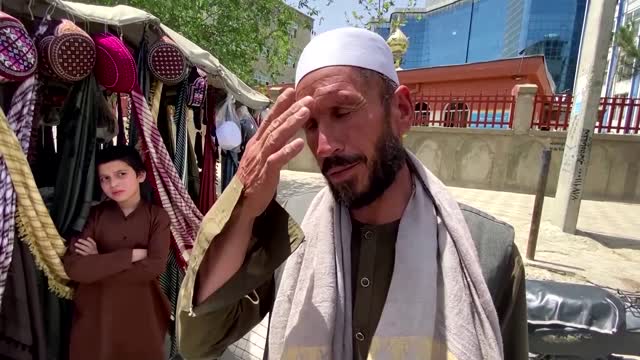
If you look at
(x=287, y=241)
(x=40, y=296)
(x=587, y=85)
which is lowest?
(x=40, y=296)

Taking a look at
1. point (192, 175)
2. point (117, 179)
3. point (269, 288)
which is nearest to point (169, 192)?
point (117, 179)

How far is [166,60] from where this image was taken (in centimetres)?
224

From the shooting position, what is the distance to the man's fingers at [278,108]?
2.82 ft

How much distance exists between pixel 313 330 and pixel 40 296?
5.73 ft

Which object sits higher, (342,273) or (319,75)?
(319,75)

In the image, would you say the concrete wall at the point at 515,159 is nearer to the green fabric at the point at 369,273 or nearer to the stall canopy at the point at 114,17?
the stall canopy at the point at 114,17

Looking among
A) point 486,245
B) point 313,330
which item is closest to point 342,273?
point 313,330

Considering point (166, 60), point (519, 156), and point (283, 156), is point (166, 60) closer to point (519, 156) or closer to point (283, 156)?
point (283, 156)

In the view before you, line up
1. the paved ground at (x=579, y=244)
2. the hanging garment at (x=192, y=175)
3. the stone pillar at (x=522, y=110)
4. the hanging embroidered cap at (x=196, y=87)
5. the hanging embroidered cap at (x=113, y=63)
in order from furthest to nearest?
the stone pillar at (x=522, y=110)
the paved ground at (x=579, y=244)
the hanging garment at (x=192, y=175)
the hanging embroidered cap at (x=196, y=87)
the hanging embroidered cap at (x=113, y=63)

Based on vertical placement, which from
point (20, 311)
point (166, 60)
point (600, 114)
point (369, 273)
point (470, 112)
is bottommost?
point (20, 311)

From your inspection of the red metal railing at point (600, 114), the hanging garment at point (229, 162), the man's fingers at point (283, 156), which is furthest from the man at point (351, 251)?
the red metal railing at point (600, 114)

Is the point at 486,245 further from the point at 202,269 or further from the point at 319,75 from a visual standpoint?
the point at 202,269

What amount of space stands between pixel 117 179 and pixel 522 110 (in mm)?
9502

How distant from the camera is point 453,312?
37.3 inches
